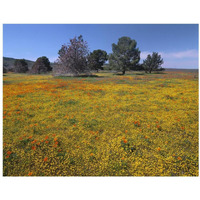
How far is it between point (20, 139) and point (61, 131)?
1.80 meters

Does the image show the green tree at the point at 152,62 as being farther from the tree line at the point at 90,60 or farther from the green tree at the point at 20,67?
the green tree at the point at 20,67

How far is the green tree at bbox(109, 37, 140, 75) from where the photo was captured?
41.5 m

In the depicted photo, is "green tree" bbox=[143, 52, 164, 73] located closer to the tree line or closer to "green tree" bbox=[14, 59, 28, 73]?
the tree line

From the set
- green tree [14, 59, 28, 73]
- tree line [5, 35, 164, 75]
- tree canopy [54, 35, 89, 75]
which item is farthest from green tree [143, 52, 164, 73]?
green tree [14, 59, 28, 73]

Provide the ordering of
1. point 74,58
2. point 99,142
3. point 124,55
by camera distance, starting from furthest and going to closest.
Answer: point 124,55 → point 74,58 → point 99,142

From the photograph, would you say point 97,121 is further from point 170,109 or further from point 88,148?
point 170,109

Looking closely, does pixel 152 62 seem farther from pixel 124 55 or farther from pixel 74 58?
pixel 74 58

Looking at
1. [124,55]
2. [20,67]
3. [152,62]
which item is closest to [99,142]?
[124,55]

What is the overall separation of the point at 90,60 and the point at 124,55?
1412 centimetres

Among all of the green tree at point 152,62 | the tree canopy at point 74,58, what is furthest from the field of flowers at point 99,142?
the green tree at point 152,62

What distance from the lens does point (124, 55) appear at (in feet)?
138

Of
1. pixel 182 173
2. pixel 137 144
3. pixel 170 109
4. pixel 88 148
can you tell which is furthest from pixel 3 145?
pixel 170 109

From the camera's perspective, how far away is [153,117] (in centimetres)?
754

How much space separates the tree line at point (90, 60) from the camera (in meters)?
33.5
